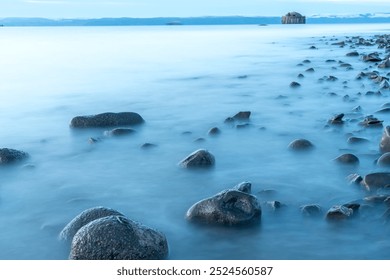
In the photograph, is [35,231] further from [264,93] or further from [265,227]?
[264,93]

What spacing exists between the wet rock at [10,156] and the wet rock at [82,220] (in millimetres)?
2465

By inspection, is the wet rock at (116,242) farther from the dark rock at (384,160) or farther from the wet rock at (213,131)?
the wet rock at (213,131)

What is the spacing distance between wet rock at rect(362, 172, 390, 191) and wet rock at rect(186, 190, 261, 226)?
1345 mm

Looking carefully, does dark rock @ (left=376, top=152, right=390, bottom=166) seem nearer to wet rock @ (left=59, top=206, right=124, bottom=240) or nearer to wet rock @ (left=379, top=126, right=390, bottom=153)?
wet rock @ (left=379, top=126, right=390, bottom=153)

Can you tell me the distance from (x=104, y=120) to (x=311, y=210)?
4.82 meters

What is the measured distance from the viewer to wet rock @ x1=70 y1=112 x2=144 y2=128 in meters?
8.67

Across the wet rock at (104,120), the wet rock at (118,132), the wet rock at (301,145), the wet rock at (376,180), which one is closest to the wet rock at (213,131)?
the wet rock at (118,132)

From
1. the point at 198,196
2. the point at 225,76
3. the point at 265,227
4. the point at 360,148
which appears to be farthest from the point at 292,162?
the point at 225,76

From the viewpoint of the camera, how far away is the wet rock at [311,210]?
15.3 ft

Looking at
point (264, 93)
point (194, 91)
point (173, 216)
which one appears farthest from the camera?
point (194, 91)

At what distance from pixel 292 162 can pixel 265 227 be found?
2.05 meters

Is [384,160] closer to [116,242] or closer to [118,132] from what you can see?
[116,242]

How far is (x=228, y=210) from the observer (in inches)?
178

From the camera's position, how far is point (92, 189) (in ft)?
18.3
